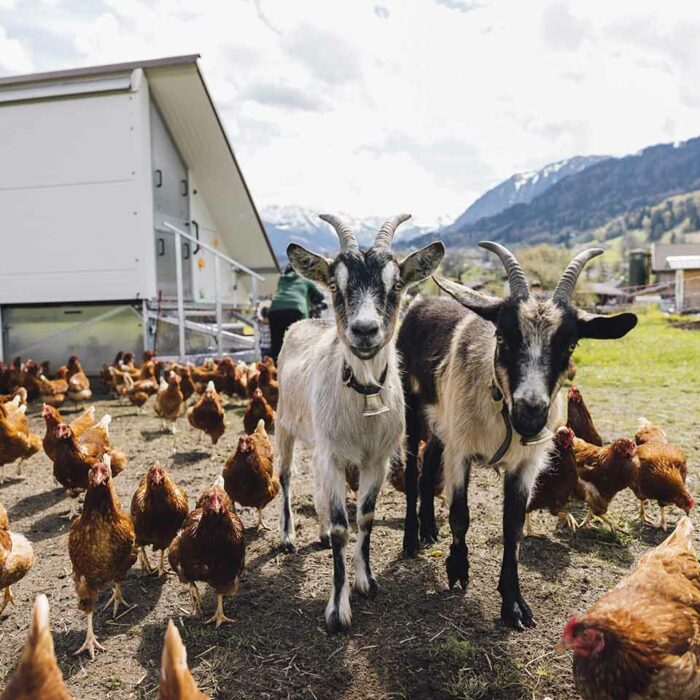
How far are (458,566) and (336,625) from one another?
0.98m

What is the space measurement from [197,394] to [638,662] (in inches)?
367

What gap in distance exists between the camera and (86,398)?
10.8 meters

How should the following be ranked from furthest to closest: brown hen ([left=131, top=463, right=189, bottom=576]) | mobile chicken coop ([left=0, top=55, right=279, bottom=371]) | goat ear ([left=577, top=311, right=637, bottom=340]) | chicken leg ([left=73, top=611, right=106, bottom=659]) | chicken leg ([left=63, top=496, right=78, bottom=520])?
1. mobile chicken coop ([left=0, top=55, right=279, bottom=371])
2. chicken leg ([left=63, top=496, right=78, bottom=520])
3. brown hen ([left=131, top=463, right=189, bottom=576])
4. chicken leg ([left=73, top=611, right=106, bottom=659])
5. goat ear ([left=577, top=311, right=637, bottom=340])

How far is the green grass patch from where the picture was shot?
12.6m

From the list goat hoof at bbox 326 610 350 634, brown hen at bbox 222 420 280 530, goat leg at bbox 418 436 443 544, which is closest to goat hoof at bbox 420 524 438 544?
goat leg at bbox 418 436 443 544

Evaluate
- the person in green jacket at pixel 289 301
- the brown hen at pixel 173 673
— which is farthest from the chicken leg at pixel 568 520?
the person in green jacket at pixel 289 301

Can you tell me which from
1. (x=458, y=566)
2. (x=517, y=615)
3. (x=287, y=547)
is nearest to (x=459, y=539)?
(x=458, y=566)

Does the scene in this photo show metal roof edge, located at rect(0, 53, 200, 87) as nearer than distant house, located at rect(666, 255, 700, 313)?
Yes

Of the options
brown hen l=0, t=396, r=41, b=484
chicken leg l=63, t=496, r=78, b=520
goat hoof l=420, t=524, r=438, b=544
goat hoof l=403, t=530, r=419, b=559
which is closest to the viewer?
goat hoof l=403, t=530, r=419, b=559

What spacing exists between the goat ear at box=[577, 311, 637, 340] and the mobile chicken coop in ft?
31.3

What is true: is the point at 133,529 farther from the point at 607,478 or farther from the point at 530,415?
the point at 607,478

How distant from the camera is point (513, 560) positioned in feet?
12.1

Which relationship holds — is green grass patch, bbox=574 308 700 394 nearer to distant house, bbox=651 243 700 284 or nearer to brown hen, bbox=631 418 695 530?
brown hen, bbox=631 418 695 530

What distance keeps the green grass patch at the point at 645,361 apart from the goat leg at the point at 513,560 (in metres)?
9.39
